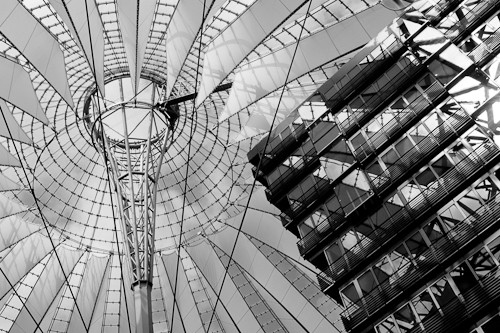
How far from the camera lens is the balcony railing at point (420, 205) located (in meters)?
17.0

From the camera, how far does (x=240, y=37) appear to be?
78.0 feet

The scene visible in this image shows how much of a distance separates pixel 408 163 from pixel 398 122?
187cm

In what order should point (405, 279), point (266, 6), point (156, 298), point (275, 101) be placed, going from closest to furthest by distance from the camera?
point (405, 279), point (266, 6), point (275, 101), point (156, 298)

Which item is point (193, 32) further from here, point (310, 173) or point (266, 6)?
point (310, 173)

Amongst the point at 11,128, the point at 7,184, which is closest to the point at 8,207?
the point at 7,184

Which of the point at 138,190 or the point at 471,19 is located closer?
the point at 471,19

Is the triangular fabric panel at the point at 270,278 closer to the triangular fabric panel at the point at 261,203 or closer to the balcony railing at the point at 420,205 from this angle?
the triangular fabric panel at the point at 261,203

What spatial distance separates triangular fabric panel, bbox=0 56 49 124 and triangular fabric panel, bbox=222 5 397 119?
946cm

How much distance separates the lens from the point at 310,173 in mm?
23531

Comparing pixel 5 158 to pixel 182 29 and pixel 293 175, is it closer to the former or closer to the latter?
pixel 182 29

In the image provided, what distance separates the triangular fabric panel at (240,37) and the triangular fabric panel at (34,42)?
658 cm

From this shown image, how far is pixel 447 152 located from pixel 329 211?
18.3 feet

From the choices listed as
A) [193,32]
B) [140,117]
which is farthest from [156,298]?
[193,32]

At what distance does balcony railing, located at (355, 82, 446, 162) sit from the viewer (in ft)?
63.7
